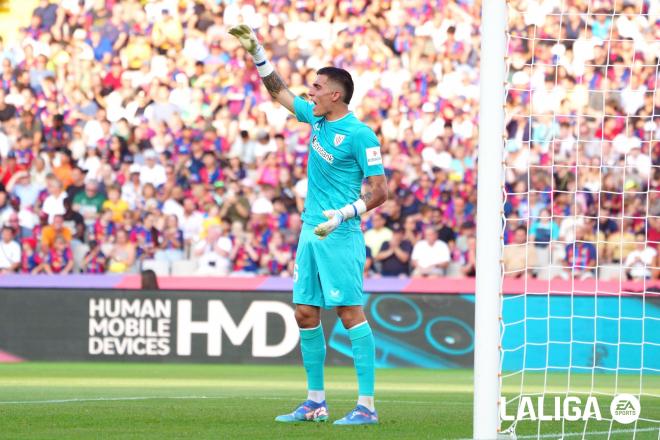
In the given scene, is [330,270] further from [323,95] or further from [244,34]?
[244,34]

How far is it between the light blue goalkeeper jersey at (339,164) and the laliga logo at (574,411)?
1.77 m

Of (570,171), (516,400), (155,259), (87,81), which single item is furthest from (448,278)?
(87,81)

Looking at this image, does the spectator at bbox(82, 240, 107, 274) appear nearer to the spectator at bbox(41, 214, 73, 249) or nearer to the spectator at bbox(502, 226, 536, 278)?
the spectator at bbox(41, 214, 73, 249)

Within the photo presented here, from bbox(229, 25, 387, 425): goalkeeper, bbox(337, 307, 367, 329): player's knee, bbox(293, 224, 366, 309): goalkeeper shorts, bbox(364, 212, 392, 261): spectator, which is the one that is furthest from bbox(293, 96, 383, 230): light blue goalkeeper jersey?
bbox(364, 212, 392, 261): spectator

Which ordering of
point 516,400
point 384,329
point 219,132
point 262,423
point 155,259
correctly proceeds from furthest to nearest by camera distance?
point 219,132 → point 155,259 → point 384,329 → point 516,400 → point 262,423

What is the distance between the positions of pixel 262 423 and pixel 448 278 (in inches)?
320

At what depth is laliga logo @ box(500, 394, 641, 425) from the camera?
8977mm

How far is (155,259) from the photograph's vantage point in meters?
17.4

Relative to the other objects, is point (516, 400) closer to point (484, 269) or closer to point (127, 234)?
point (484, 269)

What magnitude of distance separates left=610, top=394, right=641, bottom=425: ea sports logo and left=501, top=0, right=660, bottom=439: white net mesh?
0.11 m

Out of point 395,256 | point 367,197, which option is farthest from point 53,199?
point 367,197

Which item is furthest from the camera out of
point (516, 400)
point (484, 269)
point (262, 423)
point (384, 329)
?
point (384, 329)

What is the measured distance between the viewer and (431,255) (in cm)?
1686

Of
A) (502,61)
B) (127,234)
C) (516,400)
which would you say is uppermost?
(502,61)
